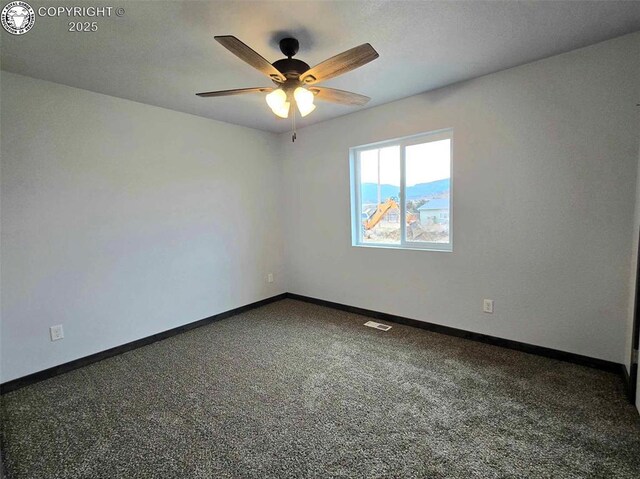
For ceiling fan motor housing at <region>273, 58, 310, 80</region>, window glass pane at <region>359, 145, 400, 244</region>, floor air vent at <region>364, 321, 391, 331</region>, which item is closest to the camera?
ceiling fan motor housing at <region>273, 58, 310, 80</region>

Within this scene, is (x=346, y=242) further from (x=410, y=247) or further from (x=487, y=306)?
(x=487, y=306)

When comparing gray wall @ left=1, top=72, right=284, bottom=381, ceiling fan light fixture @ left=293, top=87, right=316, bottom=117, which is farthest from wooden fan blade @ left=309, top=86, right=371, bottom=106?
gray wall @ left=1, top=72, right=284, bottom=381

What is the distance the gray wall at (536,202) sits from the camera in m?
2.14

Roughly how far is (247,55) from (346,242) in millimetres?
2522

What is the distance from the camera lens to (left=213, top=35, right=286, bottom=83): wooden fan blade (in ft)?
4.66

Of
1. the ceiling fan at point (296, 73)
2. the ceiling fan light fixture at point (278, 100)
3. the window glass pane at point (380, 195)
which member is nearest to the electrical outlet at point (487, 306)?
the window glass pane at point (380, 195)

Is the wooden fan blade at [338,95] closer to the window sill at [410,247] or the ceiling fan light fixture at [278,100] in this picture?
the ceiling fan light fixture at [278,100]

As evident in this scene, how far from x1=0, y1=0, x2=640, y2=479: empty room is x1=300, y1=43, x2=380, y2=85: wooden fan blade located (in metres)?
0.02

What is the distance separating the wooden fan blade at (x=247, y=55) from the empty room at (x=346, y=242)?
14mm

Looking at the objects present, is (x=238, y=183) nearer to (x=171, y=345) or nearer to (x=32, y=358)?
(x=171, y=345)

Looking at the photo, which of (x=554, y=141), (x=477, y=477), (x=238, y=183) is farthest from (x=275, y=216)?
(x=477, y=477)

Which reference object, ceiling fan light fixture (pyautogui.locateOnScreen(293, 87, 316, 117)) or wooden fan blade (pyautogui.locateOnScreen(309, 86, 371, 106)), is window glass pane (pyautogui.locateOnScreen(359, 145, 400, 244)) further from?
ceiling fan light fixture (pyautogui.locateOnScreen(293, 87, 316, 117))

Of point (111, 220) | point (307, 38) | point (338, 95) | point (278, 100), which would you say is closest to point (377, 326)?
point (338, 95)

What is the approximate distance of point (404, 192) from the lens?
3.31 metres
